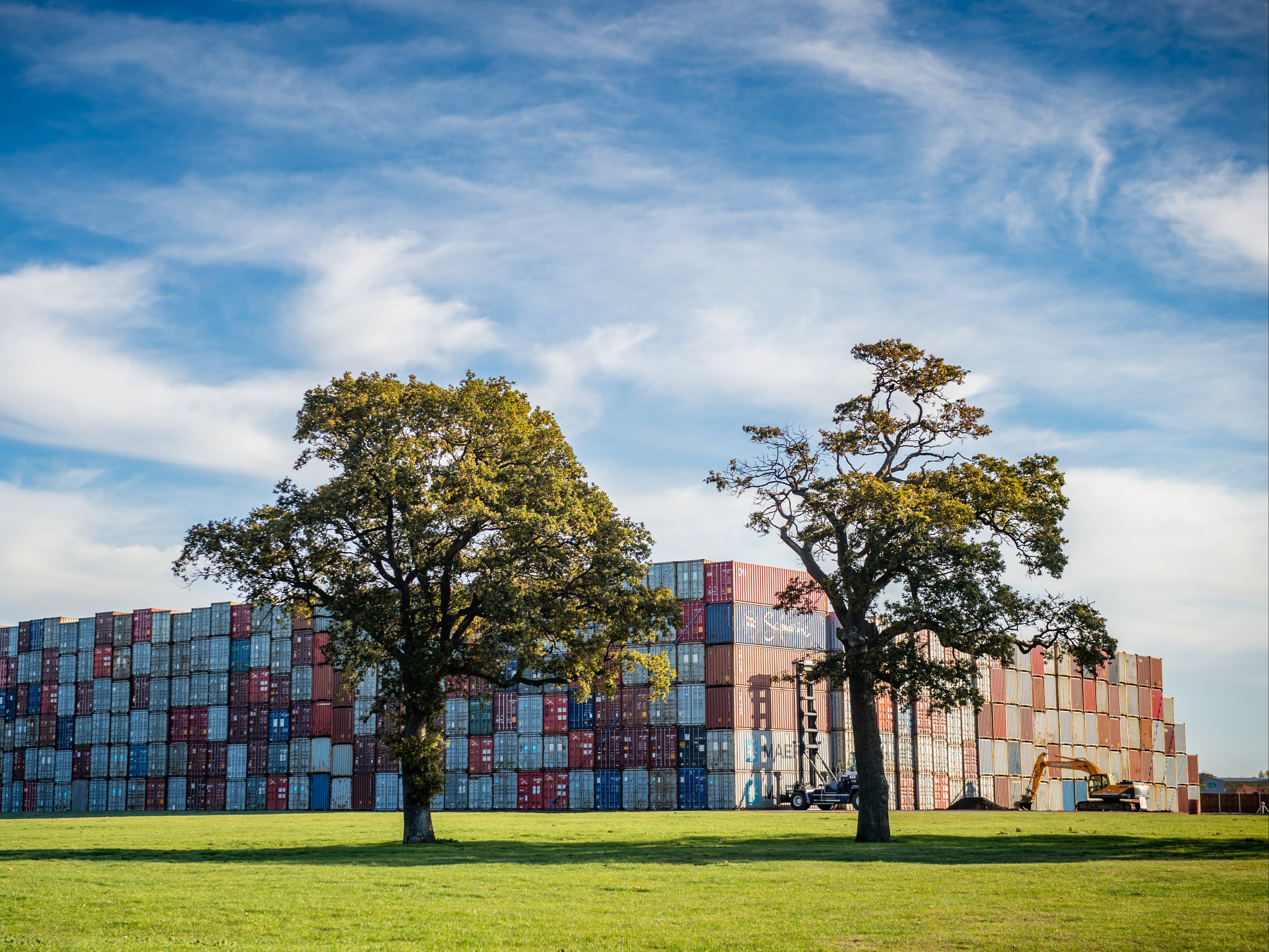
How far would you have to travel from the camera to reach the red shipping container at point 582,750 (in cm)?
6812

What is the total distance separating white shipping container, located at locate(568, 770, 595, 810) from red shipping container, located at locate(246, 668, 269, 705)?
2372 centimetres

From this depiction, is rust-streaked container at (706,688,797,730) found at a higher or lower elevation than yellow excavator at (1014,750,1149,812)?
higher

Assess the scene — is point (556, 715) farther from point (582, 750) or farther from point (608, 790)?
point (608, 790)

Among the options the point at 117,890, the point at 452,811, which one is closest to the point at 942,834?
the point at 117,890

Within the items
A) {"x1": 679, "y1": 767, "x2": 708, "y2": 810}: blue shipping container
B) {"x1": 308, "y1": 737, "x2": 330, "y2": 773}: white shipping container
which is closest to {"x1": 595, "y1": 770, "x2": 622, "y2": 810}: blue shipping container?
{"x1": 679, "y1": 767, "x2": 708, "y2": 810}: blue shipping container

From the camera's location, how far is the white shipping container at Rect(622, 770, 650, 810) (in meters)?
66.1

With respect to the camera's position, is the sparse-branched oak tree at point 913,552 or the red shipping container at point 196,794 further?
the red shipping container at point 196,794

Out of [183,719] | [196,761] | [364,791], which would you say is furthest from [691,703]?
[183,719]

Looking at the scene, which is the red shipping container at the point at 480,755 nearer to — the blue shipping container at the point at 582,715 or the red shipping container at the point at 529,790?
the red shipping container at the point at 529,790

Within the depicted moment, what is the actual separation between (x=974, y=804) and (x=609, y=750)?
23125mm

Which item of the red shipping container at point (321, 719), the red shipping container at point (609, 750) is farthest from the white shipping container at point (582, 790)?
the red shipping container at point (321, 719)

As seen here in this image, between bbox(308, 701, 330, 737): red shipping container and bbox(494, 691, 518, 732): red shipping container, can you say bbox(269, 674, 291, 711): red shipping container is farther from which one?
bbox(494, 691, 518, 732): red shipping container

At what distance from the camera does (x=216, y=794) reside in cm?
8225

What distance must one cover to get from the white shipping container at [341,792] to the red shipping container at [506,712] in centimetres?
1115
